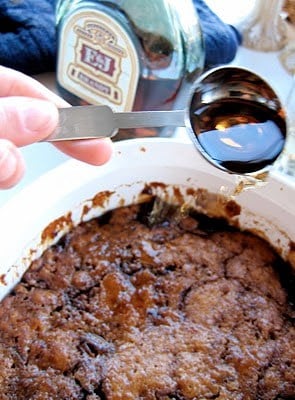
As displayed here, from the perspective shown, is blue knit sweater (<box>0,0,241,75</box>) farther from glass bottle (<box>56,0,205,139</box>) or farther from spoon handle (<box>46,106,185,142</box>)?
spoon handle (<box>46,106,185,142</box>)

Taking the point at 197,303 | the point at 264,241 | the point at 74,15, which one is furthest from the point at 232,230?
the point at 74,15

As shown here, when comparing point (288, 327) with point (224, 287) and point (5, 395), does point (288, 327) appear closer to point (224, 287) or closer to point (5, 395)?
point (224, 287)

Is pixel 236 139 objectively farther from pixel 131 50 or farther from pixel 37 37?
pixel 37 37

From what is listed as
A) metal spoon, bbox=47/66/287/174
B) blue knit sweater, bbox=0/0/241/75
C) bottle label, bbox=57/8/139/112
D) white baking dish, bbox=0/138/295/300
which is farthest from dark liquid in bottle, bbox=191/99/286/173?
blue knit sweater, bbox=0/0/241/75

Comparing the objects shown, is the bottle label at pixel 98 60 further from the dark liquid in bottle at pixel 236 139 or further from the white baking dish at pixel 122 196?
the dark liquid in bottle at pixel 236 139

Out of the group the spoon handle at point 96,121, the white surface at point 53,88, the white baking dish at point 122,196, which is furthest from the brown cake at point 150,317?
the spoon handle at point 96,121
